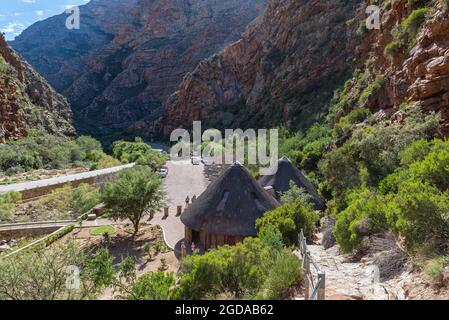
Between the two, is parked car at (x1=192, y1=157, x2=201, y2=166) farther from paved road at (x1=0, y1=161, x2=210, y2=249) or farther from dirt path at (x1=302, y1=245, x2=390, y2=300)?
dirt path at (x1=302, y1=245, x2=390, y2=300)

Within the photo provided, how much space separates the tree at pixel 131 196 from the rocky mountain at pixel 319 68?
14.4 metres

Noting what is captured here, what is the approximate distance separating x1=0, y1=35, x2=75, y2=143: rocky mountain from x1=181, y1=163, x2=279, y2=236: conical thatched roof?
40.2 meters

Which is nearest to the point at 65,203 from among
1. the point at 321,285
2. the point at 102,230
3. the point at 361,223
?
the point at 102,230

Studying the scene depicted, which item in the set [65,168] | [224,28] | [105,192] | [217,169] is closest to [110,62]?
[224,28]

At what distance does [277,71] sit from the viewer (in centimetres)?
6075

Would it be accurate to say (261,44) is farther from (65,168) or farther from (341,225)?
(341,225)

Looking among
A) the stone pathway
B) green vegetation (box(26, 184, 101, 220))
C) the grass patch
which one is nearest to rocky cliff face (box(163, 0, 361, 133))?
green vegetation (box(26, 184, 101, 220))

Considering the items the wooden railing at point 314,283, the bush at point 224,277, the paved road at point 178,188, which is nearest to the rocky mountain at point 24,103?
the paved road at point 178,188

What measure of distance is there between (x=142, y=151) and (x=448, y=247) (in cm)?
5828

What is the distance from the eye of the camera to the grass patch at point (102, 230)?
2431 centimetres

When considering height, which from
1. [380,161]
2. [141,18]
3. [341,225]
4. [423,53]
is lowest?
[341,225]

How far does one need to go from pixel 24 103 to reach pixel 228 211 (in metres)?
51.3

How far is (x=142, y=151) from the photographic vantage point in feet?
209

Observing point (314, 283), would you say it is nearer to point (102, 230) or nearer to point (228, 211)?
point (228, 211)
